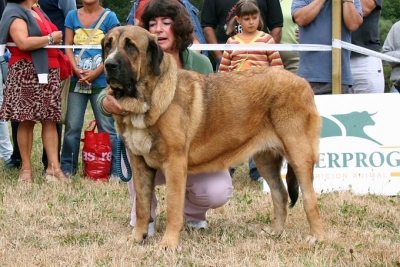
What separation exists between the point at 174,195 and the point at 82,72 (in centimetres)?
367

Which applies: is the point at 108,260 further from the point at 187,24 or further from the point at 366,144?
the point at 366,144

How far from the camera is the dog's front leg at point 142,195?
5.11 metres

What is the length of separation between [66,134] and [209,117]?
12.5ft

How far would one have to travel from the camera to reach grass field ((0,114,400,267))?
4.59 meters

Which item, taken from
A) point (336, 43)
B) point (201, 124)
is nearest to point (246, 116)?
point (201, 124)

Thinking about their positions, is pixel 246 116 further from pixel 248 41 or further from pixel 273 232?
pixel 248 41

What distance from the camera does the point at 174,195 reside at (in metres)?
4.82

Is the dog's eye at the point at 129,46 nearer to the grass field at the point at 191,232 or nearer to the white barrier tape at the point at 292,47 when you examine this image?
the grass field at the point at 191,232

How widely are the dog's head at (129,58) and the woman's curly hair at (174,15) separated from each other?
690 mm

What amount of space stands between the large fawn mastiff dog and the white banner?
1952 mm

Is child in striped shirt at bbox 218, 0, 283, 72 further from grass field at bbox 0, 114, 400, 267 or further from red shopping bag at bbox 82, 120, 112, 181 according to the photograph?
red shopping bag at bbox 82, 120, 112, 181

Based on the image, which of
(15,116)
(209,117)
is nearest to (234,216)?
(209,117)

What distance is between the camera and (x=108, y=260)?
4.57 meters

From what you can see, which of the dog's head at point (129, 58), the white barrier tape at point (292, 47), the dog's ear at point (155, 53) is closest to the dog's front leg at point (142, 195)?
the dog's head at point (129, 58)
